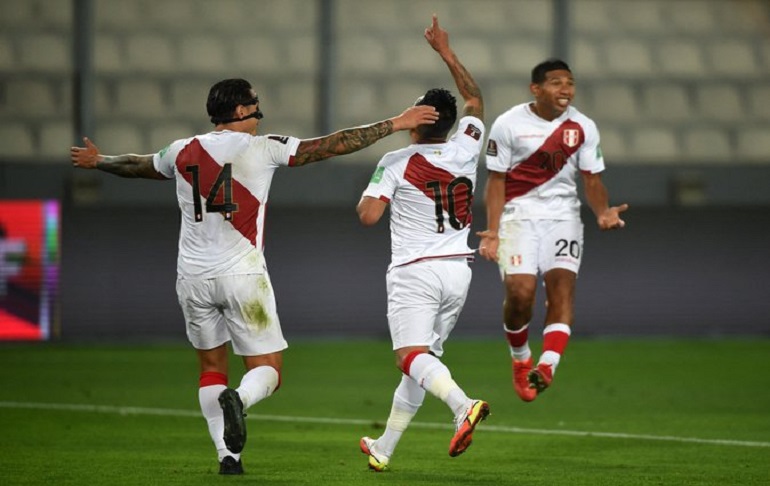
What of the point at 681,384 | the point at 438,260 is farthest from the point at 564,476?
the point at 681,384

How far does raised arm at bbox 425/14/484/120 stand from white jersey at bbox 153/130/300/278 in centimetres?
116

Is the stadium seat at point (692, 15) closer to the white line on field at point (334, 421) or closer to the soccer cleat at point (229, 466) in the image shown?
the white line on field at point (334, 421)

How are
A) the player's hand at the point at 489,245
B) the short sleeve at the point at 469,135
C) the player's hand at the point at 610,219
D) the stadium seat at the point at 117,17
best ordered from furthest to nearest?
the stadium seat at the point at 117,17, the player's hand at the point at 610,219, the player's hand at the point at 489,245, the short sleeve at the point at 469,135

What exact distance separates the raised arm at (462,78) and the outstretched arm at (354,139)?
611 mm

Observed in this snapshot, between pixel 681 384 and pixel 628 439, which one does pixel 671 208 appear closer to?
pixel 681 384

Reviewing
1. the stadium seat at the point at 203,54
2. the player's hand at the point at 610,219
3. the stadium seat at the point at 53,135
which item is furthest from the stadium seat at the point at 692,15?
the player's hand at the point at 610,219

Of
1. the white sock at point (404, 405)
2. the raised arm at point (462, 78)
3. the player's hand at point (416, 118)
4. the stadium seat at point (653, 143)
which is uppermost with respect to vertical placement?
the raised arm at point (462, 78)

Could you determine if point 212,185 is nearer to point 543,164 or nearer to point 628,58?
point 543,164

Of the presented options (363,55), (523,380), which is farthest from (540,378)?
(363,55)

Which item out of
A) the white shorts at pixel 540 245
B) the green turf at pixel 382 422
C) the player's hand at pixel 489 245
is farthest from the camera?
the white shorts at pixel 540 245

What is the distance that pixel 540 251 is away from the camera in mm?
10633

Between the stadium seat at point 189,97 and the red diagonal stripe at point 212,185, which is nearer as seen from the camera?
the red diagonal stripe at point 212,185

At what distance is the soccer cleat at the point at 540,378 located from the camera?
32.9 ft

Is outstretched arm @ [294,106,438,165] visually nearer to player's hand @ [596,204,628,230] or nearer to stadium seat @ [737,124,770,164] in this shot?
player's hand @ [596,204,628,230]
